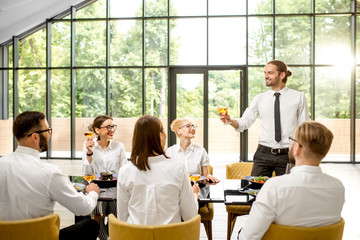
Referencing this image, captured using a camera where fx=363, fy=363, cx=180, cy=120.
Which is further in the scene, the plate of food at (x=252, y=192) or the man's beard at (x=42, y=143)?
the plate of food at (x=252, y=192)

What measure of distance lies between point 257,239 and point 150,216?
1.90ft

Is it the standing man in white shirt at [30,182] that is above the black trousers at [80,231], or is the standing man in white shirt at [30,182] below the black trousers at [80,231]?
above

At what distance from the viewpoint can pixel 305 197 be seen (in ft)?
5.53

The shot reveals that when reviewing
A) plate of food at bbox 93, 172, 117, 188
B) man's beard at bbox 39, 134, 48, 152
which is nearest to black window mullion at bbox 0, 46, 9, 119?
plate of food at bbox 93, 172, 117, 188

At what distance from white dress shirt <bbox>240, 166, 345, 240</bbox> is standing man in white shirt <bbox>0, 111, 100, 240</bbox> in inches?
42.5

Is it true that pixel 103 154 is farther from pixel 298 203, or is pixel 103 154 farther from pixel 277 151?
pixel 298 203

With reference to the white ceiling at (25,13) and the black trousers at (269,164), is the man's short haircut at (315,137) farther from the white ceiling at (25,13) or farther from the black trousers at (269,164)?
the white ceiling at (25,13)

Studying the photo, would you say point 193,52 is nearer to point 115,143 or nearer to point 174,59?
point 174,59

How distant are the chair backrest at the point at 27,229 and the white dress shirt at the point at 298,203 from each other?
1058 mm

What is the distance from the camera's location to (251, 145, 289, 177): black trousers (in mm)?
3324

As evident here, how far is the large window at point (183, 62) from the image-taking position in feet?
30.8

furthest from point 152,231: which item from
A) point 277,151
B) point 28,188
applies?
point 277,151

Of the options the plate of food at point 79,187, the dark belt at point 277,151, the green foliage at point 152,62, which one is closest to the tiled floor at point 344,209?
the dark belt at point 277,151

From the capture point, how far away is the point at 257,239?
1.76 meters
